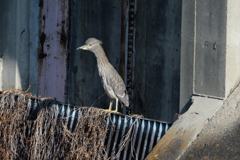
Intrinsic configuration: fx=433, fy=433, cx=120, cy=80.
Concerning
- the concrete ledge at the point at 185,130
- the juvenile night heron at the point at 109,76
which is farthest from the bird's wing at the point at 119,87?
the concrete ledge at the point at 185,130

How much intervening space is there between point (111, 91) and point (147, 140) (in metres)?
1.52

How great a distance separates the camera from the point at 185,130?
435 centimetres

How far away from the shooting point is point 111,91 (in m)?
5.85

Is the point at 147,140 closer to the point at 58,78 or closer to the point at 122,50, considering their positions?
the point at 122,50

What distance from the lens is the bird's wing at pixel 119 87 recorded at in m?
5.74

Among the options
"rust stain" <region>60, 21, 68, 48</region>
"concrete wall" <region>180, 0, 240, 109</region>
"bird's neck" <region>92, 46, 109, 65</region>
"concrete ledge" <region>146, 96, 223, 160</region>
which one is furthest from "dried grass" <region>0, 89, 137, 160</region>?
"rust stain" <region>60, 21, 68, 48</region>

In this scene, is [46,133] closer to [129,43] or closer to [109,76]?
[109,76]

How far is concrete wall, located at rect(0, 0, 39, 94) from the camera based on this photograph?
6.21 m

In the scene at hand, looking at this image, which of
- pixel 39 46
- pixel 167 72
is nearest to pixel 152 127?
pixel 167 72

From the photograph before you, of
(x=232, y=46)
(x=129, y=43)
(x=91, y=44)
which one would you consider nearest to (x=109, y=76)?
(x=91, y=44)

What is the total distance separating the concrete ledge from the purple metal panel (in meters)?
2.76

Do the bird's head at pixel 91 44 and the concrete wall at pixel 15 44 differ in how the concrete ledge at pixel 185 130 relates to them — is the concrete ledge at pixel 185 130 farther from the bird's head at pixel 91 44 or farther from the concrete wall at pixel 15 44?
the concrete wall at pixel 15 44

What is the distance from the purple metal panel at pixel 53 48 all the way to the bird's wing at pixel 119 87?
4.32 ft

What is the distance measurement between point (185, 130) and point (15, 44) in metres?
3.06
